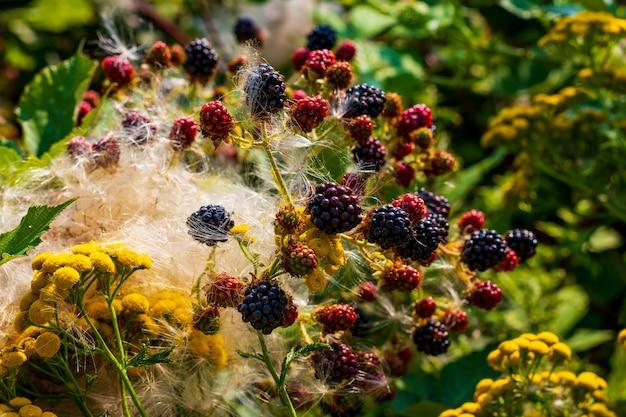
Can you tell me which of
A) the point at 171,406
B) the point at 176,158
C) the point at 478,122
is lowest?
the point at 478,122

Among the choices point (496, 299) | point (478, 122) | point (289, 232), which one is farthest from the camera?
point (478, 122)

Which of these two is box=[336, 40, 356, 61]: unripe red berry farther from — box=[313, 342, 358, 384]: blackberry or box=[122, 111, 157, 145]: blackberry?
box=[313, 342, 358, 384]: blackberry

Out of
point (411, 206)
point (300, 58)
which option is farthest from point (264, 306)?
point (300, 58)

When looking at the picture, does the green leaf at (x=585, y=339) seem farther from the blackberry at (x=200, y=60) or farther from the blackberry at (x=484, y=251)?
the blackberry at (x=200, y=60)

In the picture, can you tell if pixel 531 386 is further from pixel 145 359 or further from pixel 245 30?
pixel 245 30

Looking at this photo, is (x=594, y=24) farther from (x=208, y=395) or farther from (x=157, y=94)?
(x=208, y=395)

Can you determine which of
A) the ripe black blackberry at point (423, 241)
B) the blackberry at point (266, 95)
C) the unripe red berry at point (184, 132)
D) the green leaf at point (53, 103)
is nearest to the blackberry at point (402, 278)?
the ripe black blackberry at point (423, 241)

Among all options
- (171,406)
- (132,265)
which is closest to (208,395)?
(171,406)
